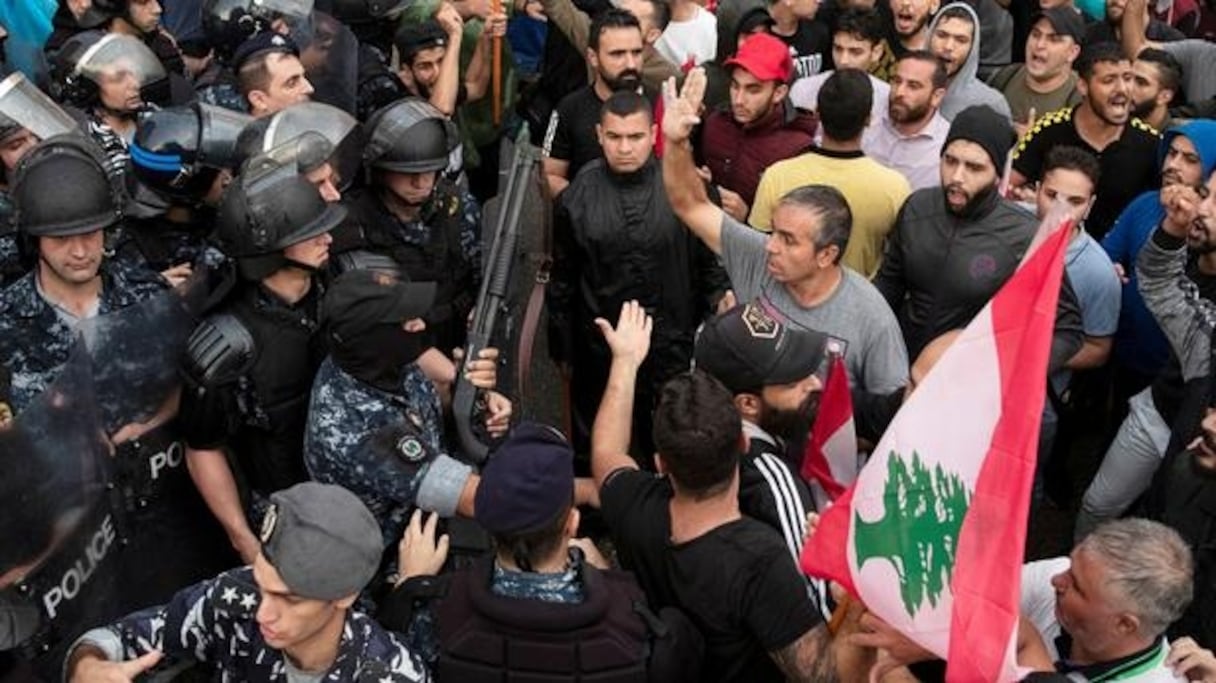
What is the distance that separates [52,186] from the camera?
405cm

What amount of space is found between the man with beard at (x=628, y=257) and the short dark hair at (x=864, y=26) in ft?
6.39

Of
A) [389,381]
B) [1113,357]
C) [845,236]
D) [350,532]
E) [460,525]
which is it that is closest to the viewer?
[350,532]

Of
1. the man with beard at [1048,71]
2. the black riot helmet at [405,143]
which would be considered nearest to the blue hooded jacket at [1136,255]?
the man with beard at [1048,71]

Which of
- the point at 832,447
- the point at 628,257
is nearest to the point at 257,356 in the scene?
the point at 832,447

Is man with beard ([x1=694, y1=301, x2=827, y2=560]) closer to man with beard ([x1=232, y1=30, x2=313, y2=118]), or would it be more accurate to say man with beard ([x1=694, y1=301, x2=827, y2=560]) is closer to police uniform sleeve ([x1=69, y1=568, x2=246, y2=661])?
police uniform sleeve ([x1=69, y1=568, x2=246, y2=661])

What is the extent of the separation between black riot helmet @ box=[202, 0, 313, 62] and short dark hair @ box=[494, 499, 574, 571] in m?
3.89

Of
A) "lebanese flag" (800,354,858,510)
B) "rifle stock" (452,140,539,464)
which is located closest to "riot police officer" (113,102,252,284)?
"rifle stock" (452,140,539,464)

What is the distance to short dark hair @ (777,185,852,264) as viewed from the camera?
4.39 metres

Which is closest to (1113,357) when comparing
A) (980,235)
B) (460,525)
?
(980,235)

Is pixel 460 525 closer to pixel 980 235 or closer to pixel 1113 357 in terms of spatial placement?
pixel 980 235

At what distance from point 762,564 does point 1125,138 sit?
3.96m

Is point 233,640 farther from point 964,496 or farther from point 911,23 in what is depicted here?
point 911,23

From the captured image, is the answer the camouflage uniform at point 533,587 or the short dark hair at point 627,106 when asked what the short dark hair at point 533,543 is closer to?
the camouflage uniform at point 533,587

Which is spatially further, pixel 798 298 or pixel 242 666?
pixel 798 298
